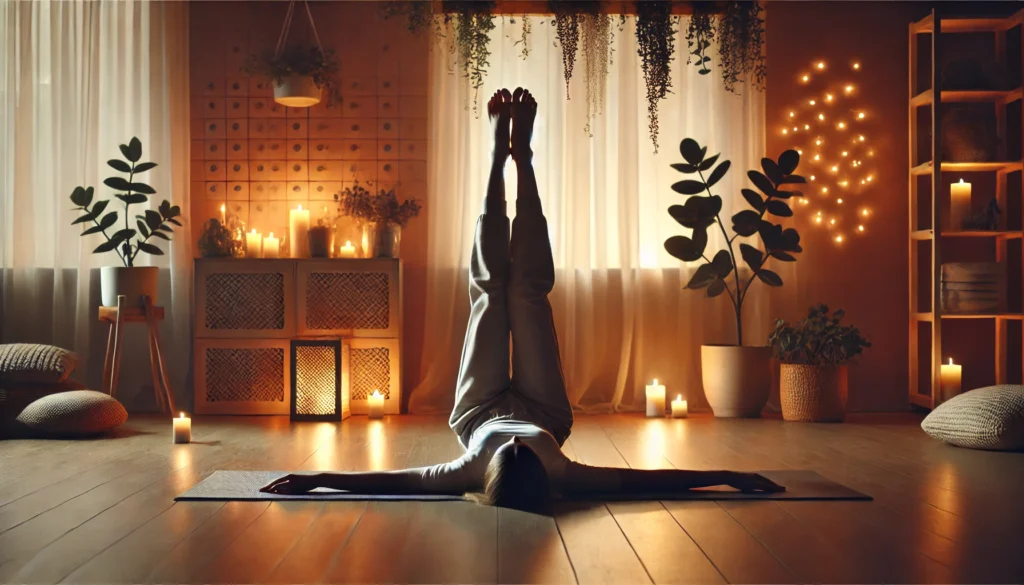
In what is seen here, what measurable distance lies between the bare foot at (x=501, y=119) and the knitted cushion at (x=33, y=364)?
2.37 metres

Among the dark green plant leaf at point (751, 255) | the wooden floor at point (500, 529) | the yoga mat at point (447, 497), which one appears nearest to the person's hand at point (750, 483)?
the yoga mat at point (447, 497)

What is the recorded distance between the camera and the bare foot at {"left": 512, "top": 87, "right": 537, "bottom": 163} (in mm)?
3107

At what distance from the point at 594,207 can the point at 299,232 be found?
1.54 m

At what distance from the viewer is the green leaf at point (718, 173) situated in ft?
15.2

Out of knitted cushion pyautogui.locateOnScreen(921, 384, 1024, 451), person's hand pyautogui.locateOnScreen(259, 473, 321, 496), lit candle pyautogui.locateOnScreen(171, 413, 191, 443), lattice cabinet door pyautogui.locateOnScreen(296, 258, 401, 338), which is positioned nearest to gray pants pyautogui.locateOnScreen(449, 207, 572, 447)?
person's hand pyautogui.locateOnScreen(259, 473, 321, 496)

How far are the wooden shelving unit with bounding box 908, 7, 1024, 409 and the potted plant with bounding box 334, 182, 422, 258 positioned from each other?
259 cm

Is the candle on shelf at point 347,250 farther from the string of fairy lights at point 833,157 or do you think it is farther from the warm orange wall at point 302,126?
the string of fairy lights at point 833,157

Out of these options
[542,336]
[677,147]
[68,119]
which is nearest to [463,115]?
[677,147]

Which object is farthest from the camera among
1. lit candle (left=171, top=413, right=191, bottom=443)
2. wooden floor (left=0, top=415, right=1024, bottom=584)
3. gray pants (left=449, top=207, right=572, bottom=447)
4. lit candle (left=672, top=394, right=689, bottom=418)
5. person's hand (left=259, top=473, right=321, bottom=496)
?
lit candle (left=672, top=394, right=689, bottom=418)

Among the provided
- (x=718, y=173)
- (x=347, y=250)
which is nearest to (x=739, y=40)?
(x=718, y=173)

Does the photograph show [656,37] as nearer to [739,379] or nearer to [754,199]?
[754,199]

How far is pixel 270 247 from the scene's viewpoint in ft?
15.9

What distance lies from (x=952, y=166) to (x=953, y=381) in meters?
1.07

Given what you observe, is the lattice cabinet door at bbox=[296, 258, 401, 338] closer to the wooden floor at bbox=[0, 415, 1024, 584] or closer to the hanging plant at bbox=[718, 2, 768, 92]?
the wooden floor at bbox=[0, 415, 1024, 584]
